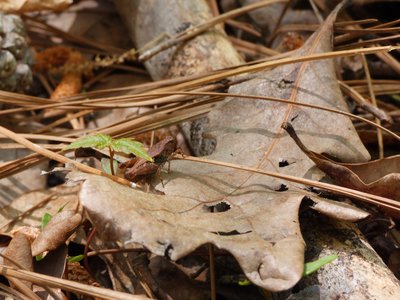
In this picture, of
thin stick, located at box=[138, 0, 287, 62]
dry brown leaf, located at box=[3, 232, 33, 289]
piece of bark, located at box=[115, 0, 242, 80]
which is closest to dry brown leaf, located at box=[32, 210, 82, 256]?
dry brown leaf, located at box=[3, 232, 33, 289]

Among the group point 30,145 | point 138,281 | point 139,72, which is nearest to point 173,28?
point 139,72

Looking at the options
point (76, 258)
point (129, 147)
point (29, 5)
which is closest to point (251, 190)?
point (129, 147)

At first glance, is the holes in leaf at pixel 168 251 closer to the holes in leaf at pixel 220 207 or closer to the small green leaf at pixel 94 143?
the holes in leaf at pixel 220 207

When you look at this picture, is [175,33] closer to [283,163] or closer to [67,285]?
[283,163]

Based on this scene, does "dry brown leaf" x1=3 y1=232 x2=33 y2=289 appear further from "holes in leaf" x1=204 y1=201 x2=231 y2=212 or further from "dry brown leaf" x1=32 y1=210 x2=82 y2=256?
"holes in leaf" x1=204 y1=201 x2=231 y2=212

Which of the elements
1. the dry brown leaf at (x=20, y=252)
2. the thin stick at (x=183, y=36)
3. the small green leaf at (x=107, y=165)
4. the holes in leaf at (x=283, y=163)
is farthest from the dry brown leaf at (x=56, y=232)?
the thin stick at (x=183, y=36)
